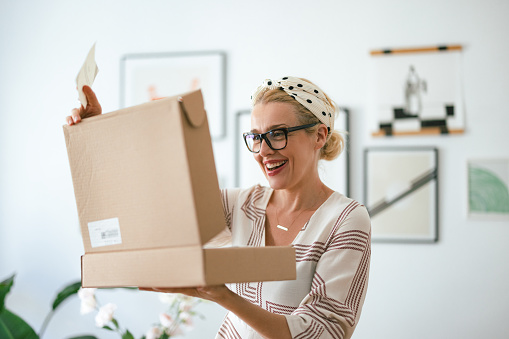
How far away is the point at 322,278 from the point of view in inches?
43.9

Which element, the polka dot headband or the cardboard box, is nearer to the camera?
the cardboard box

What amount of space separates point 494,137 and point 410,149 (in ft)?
1.20

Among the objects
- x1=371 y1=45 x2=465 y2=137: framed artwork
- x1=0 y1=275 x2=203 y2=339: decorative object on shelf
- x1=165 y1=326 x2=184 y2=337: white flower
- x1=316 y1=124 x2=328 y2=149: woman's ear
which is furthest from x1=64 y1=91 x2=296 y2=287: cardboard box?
x1=371 y1=45 x2=465 y2=137: framed artwork

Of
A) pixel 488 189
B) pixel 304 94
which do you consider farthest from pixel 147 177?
pixel 488 189

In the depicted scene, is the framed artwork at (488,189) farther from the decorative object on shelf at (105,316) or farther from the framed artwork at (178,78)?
the decorative object on shelf at (105,316)

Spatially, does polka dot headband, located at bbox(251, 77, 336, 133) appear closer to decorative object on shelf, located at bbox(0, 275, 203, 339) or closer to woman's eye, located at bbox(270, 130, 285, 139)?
woman's eye, located at bbox(270, 130, 285, 139)

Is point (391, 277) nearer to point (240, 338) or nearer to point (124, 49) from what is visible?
point (240, 338)

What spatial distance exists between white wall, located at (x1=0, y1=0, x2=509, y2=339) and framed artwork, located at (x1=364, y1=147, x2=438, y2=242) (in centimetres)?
5

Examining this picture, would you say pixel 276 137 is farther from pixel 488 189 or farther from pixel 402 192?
pixel 488 189

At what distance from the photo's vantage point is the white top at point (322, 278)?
1099 millimetres

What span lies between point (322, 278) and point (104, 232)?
466 millimetres

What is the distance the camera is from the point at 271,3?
2566mm

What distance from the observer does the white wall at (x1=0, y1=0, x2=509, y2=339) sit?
92.6 inches

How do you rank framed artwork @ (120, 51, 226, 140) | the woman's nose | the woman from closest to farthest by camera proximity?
1. the woman
2. the woman's nose
3. framed artwork @ (120, 51, 226, 140)
